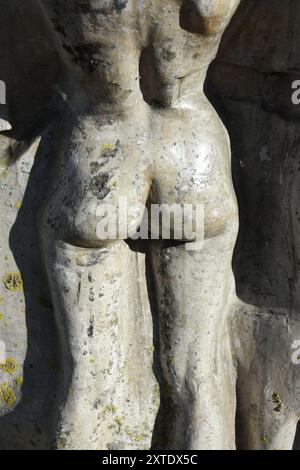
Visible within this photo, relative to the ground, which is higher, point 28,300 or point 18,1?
point 18,1

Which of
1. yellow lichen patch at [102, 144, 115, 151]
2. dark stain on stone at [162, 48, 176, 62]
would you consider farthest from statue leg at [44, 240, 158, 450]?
dark stain on stone at [162, 48, 176, 62]

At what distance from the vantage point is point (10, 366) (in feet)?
4.00

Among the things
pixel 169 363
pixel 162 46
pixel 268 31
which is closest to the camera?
pixel 162 46

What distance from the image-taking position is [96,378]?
1.13 metres

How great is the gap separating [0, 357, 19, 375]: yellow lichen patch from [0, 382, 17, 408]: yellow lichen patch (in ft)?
0.07

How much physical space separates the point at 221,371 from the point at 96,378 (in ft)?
0.66

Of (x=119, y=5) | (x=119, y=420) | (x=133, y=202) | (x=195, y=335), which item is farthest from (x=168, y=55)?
(x=119, y=420)

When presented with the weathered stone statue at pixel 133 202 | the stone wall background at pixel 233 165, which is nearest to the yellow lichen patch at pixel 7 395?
the stone wall background at pixel 233 165

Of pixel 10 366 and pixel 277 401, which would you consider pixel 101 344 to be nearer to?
pixel 10 366

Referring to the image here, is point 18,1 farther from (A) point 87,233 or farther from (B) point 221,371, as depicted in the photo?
(B) point 221,371

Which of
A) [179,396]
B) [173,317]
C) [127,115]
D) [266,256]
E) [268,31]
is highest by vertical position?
[268,31]

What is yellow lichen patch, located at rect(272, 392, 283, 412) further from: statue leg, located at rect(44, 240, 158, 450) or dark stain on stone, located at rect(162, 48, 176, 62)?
dark stain on stone, located at rect(162, 48, 176, 62)

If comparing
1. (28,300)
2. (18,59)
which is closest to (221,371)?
(28,300)

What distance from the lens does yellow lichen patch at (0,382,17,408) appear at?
1.23 meters
